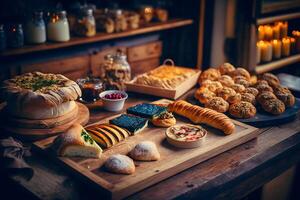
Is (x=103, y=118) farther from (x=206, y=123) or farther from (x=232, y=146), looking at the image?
(x=232, y=146)

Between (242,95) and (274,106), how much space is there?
20 centimetres

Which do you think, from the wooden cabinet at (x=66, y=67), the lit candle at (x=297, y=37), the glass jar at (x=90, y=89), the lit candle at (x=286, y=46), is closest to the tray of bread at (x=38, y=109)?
the glass jar at (x=90, y=89)

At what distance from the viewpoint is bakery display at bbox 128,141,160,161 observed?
6.31ft

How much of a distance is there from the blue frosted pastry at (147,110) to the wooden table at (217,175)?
0.24 m

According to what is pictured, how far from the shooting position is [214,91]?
2648 mm

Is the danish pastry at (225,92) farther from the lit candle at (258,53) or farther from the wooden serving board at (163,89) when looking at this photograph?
the lit candle at (258,53)

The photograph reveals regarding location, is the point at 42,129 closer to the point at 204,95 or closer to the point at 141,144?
the point at 141,144

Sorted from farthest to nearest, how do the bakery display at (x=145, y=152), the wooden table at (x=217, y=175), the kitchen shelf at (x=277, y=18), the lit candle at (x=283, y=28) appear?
the lit candle at (x=283, y=28)
the kitchen shelf at (x=277, y=18)
the bakery display at (x=145, y=152)
the wooden table at (x=217, y=175)

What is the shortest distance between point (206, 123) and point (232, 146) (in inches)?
8.0

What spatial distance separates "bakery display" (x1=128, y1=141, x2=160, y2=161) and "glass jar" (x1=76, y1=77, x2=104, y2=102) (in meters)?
0.77

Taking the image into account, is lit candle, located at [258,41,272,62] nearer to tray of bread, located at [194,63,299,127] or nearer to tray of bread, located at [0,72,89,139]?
tray of bread, located at [194,63,299,127]

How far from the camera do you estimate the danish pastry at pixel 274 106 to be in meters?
2.44

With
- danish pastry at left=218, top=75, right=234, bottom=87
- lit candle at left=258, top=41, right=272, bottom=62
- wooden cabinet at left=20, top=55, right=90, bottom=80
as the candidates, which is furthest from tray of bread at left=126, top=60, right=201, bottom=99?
lit candle at left=258, top=41, right=272, bottom=62

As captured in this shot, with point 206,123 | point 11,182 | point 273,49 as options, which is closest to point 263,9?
point 273,49
